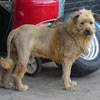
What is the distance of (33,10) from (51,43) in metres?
1.17

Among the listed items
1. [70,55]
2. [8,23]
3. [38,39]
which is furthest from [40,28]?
[8,23]

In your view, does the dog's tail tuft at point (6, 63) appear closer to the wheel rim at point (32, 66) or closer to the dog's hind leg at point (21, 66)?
the dog's hind leg at point (21, 66)

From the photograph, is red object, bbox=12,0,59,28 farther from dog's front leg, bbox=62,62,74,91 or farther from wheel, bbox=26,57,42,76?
dog's front leg, bbox=62,62,74,91

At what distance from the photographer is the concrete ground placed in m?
5.10

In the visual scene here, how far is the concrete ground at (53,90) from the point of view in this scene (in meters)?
5.10

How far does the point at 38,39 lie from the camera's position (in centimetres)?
523

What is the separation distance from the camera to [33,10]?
6184 mm

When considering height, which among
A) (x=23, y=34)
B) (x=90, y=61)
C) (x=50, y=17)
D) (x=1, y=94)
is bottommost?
(x=1, y=94)

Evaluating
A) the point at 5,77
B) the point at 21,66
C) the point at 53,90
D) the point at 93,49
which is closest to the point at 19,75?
the point at 21,66

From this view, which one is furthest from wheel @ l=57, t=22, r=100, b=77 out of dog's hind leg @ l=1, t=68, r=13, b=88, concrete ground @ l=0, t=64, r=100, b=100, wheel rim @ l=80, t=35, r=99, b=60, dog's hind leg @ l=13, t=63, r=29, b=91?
dog's hind leg @ l=1, t=68, r=13, b=88

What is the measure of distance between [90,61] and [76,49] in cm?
90

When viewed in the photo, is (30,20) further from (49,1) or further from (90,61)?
(90,61)

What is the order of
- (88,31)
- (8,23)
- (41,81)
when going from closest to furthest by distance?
(88,31) → (41,81) → (8,23)

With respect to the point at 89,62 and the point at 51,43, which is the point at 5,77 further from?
the point at 89,62
